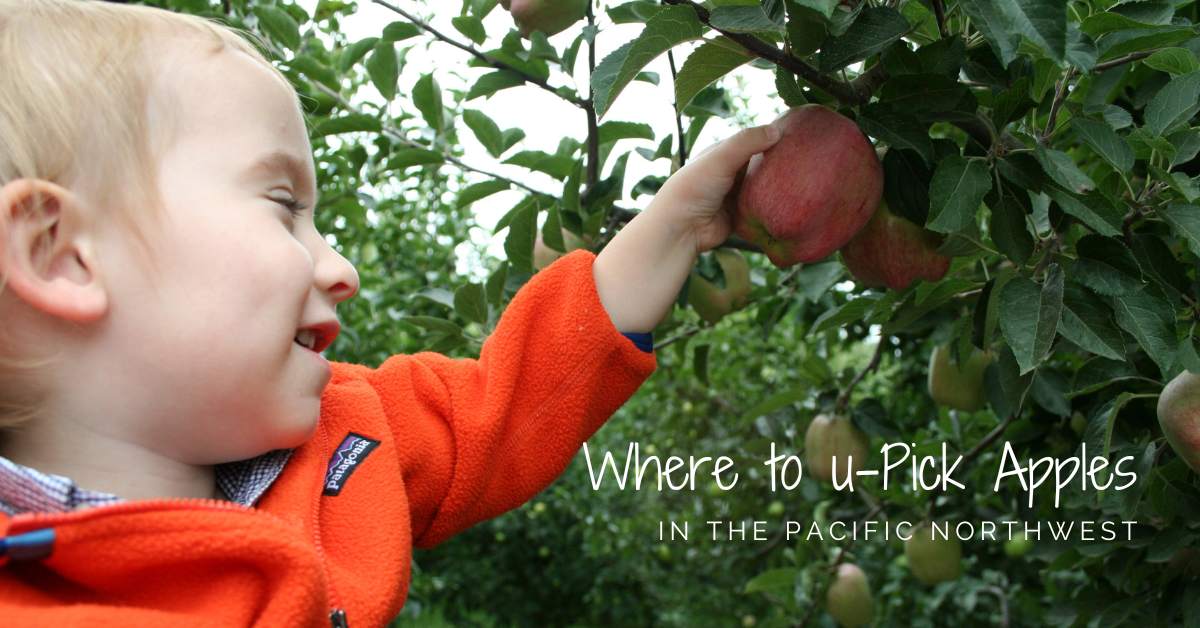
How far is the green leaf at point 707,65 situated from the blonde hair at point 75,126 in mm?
410

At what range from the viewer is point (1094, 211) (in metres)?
0.98

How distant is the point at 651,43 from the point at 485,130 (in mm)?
694

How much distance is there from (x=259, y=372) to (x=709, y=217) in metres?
0.44

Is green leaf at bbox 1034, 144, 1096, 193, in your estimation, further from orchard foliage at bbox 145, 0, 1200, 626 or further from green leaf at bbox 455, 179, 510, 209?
green leaf at bbox 455, 179, 510, 209

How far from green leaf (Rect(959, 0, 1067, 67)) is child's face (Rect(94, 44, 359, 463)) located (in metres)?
0.51

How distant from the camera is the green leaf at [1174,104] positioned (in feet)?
3.38

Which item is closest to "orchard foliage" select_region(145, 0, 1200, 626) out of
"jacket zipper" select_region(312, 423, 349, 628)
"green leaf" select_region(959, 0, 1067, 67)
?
"green leaf" select_region(959, 0, 1067, 67)

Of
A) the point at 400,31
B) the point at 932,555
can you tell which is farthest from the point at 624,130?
the point at 932,555

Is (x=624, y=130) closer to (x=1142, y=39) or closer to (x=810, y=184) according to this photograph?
(x=810, y=184)

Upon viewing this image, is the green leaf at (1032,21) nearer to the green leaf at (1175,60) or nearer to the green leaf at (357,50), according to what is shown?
the green leaf at (1175,60)

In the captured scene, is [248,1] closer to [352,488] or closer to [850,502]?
[352,488]

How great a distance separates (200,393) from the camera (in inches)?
32.9

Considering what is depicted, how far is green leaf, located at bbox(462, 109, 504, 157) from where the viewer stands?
156 centimetres

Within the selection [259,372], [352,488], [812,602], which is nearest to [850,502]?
[812,602]
